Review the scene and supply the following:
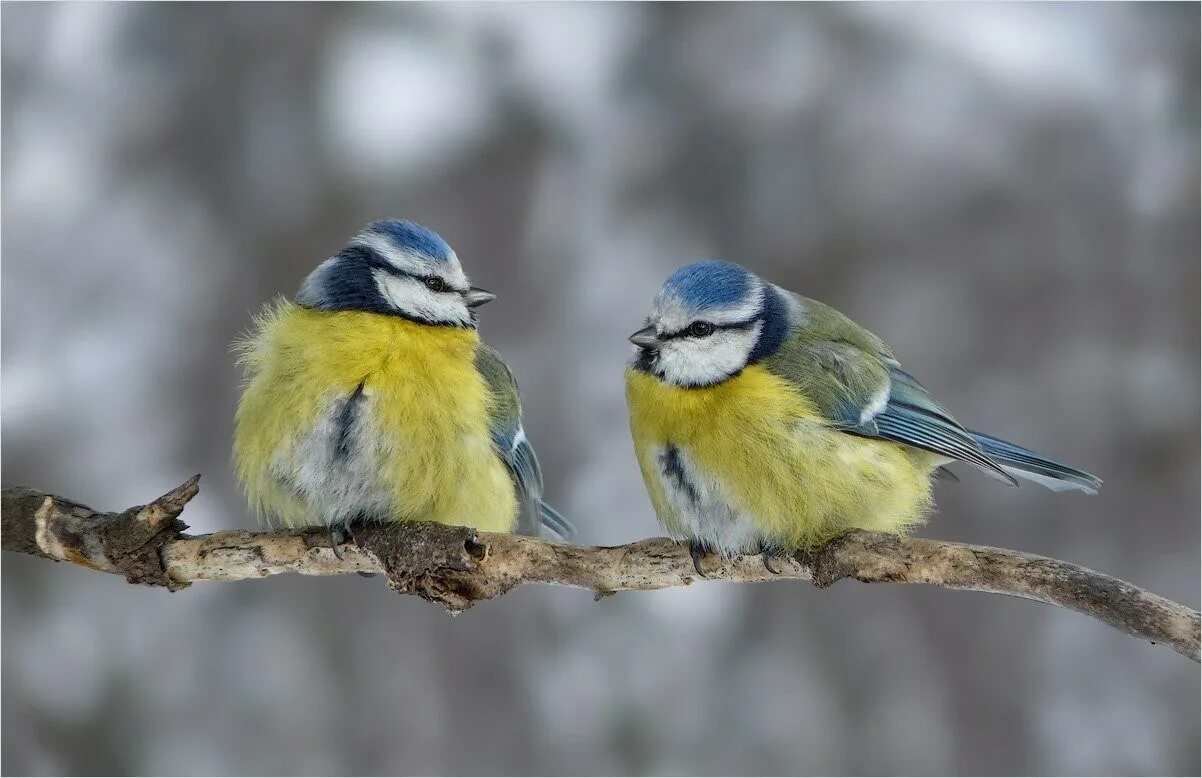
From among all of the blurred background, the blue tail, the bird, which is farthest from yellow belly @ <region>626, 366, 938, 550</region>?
the blurred background

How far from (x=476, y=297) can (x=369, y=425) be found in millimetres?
316

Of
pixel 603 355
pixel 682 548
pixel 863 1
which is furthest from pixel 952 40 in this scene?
pixel 682 548

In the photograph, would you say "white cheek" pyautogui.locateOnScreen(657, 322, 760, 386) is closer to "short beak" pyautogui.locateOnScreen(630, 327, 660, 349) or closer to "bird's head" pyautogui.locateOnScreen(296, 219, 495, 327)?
"short beak" pyautogui.locateOnScreen(630, 327, 660, 349)

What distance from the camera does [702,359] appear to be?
2.08 m

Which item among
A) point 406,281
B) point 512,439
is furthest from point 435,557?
point 406,281

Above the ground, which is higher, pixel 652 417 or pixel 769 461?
pixel 652 417

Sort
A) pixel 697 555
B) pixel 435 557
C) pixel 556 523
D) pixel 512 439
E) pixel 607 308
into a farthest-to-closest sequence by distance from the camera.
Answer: pixel 607 308 → pixel 556 523 → pixel 512 439 → pixel 697 555 → pixel 435 557

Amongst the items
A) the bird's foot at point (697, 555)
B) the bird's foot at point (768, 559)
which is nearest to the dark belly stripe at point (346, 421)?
the bird's foot at point (697, 555)

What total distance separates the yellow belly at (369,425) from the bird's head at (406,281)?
0.08ft

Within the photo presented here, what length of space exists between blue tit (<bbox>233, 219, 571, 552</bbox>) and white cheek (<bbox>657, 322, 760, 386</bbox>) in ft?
1.25

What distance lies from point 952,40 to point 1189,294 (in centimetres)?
97

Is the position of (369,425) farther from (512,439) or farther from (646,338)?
(646,338)

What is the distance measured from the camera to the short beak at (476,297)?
2.18 metres

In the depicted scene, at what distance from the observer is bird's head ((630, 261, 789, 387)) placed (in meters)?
2.05
